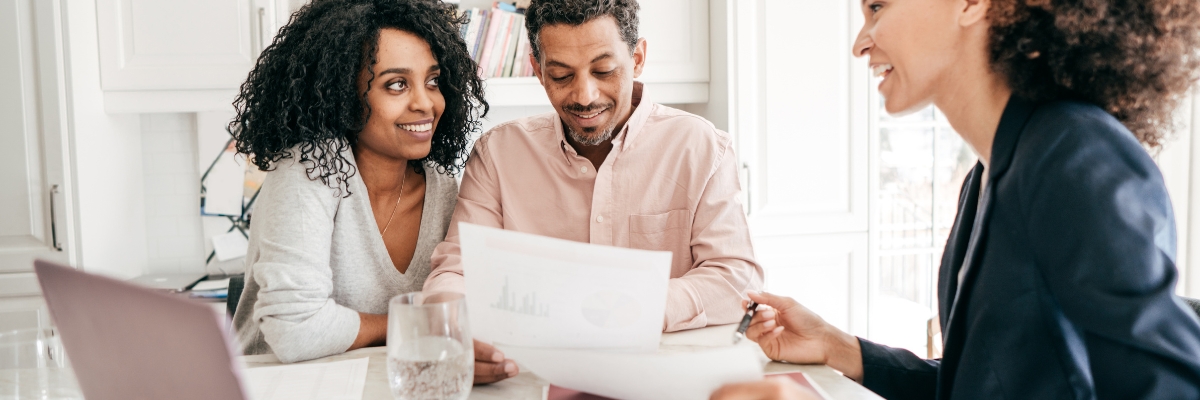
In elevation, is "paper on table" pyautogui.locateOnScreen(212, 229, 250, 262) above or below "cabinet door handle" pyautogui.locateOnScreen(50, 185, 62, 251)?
below

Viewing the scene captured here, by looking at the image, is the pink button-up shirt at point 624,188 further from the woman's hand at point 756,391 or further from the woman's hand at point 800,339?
the woman's hand at point 756,391

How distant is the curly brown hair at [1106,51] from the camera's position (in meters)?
0.83

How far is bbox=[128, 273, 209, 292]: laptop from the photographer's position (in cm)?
249

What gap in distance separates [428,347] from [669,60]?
2.01m

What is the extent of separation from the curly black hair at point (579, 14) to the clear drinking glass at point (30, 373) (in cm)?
102

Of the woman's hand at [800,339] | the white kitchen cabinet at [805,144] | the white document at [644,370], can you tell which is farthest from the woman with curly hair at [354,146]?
the white kitchen cabinet at [805,144]

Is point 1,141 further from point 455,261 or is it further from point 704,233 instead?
point 704,233

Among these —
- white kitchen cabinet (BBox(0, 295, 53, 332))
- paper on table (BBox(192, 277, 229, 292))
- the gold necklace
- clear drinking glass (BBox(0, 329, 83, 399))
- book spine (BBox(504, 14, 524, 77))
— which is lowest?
white kitchen cabinet (BBox(0, 295, 53, 332))

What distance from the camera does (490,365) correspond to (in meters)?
0.99

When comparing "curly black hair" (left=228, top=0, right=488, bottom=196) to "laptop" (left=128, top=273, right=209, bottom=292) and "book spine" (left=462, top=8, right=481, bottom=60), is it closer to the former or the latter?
"book spine" (left=462, top=8, right=481, bottom=60)

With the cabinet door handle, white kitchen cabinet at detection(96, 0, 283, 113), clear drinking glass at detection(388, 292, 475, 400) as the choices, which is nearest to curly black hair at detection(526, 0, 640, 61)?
clear drinking glass at detection(388, 292, 475, 400)

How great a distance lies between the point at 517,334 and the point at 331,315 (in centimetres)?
48

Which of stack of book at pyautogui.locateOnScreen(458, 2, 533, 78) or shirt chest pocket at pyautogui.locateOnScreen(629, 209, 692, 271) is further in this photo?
stack of book at pyautogui.locateOnScreen(458, 2, 533, 78)

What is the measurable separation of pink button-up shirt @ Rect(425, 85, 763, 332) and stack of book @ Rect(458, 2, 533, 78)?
845 mm
